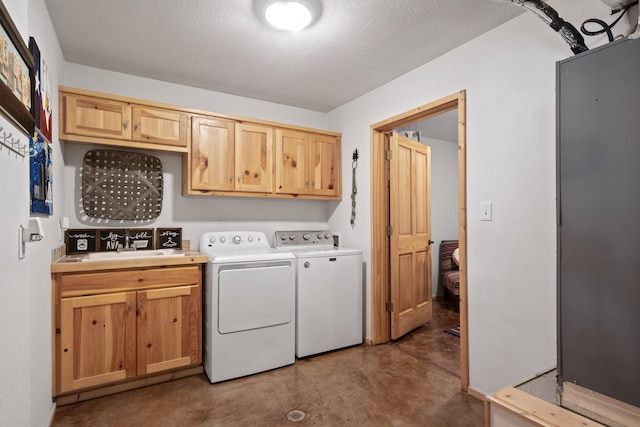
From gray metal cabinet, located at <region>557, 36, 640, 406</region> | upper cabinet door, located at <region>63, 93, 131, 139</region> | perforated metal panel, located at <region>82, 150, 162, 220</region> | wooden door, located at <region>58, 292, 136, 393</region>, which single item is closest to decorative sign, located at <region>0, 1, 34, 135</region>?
upper cabinet door, located at <region>63, 93, 131, 139</region>

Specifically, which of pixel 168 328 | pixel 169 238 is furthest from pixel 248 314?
pixel 169 238

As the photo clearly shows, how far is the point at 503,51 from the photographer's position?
6.87 ft

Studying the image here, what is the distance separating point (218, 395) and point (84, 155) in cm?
218

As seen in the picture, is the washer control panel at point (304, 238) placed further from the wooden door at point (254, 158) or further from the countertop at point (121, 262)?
the countertop at point (121, 262)

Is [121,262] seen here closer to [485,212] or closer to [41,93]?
[41,93]

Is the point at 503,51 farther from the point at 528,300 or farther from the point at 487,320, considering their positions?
the point at 487,320

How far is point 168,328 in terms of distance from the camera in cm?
242

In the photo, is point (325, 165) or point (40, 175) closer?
point (40, 175)

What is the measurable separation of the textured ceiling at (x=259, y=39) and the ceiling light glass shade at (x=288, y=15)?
0.32ft

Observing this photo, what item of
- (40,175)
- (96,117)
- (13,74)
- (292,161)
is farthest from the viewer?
(292,161)

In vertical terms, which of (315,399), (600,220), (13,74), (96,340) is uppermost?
(13,74)

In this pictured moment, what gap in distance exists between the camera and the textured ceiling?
77.1 inches

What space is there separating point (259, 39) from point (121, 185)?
1704mm

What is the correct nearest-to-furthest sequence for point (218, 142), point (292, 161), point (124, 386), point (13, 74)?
point (13, 74) < point (124, 386) < point (218, 142) < point (292, 161)
